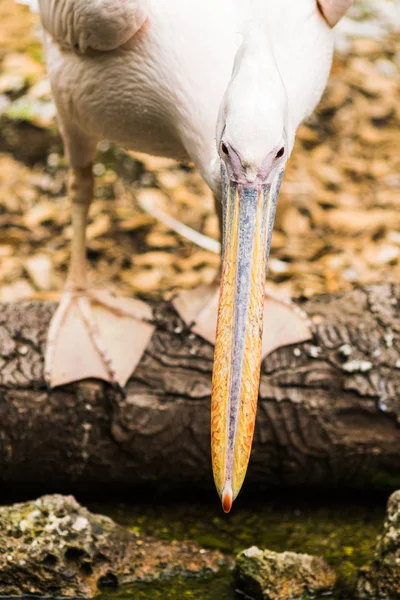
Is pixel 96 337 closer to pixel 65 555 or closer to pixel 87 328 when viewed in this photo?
pixel 87 328

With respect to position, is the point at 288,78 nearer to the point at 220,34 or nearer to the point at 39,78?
the point at 220,34

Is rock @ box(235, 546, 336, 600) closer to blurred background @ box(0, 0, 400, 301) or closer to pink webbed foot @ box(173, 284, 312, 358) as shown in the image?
pink webbed foot @ box(173, 284, 312, 358)

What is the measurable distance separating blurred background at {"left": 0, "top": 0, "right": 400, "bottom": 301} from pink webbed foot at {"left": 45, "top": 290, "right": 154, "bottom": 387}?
730 millimetres

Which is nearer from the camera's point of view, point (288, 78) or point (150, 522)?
point (288, 78)

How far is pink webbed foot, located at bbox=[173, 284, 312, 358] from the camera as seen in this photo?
2805 mm

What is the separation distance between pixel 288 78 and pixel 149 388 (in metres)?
0.99

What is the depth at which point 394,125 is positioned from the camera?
4895mm

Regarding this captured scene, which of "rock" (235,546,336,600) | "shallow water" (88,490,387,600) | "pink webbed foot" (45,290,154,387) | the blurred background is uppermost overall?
the blurred background

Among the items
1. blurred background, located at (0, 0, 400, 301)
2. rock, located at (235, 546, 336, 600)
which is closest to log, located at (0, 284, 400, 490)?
rock, located at (235, 546, 336, 600)

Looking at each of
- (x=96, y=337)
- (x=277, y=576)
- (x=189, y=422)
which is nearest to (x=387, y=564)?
(x=277, y=576)

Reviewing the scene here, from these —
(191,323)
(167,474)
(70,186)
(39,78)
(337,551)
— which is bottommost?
(337,551)

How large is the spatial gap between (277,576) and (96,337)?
3.29 feet

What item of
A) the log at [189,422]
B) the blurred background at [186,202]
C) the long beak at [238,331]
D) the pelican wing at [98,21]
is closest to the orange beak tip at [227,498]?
the long beak at [238,331]

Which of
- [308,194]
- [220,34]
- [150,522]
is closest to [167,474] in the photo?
[150,522]
